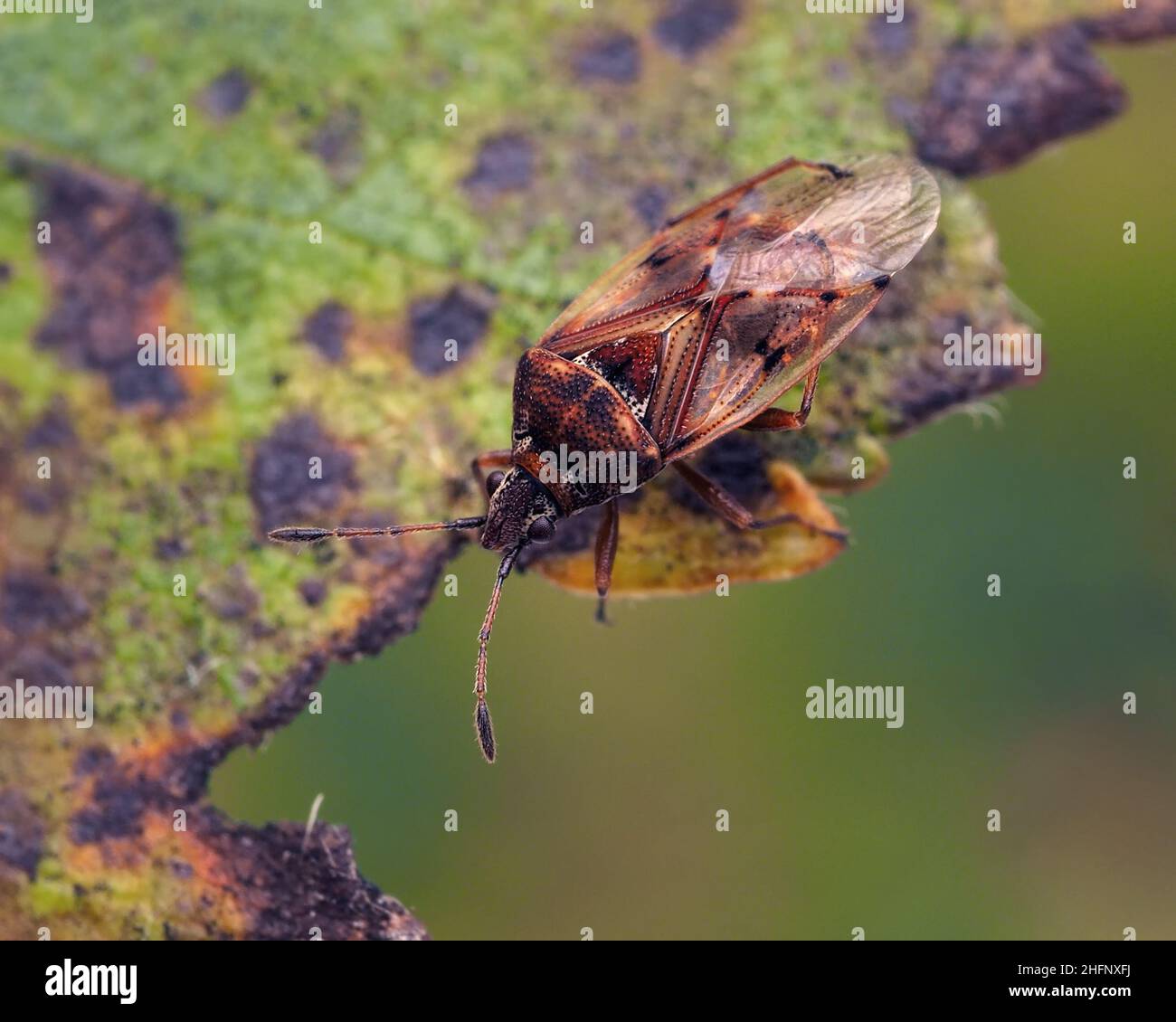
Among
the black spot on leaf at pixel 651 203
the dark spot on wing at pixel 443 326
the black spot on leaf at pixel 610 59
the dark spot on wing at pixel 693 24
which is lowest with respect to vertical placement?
the dark spot on wing at pixel 443 326

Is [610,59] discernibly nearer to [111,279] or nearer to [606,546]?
[606,546]

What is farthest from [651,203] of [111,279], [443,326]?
[111,279]

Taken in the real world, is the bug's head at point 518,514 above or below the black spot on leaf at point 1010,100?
below

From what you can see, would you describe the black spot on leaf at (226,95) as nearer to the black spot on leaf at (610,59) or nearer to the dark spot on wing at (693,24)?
the black spot on leaf at (610,59)

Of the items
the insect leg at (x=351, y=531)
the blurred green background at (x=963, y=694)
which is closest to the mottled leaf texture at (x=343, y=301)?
the insect leg at (x=351, y=531)

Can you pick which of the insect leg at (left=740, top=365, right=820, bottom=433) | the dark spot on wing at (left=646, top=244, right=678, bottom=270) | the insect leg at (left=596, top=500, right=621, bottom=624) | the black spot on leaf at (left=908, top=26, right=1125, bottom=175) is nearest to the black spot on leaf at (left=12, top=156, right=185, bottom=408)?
the insect leg at (left=596, top=500, right=621, bottom=624)

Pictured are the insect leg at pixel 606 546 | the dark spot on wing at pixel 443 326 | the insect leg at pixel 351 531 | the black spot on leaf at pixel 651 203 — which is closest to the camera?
the insect leg at pixel 351 531

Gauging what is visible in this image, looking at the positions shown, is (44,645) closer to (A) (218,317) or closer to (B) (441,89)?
(A) (218,317)
